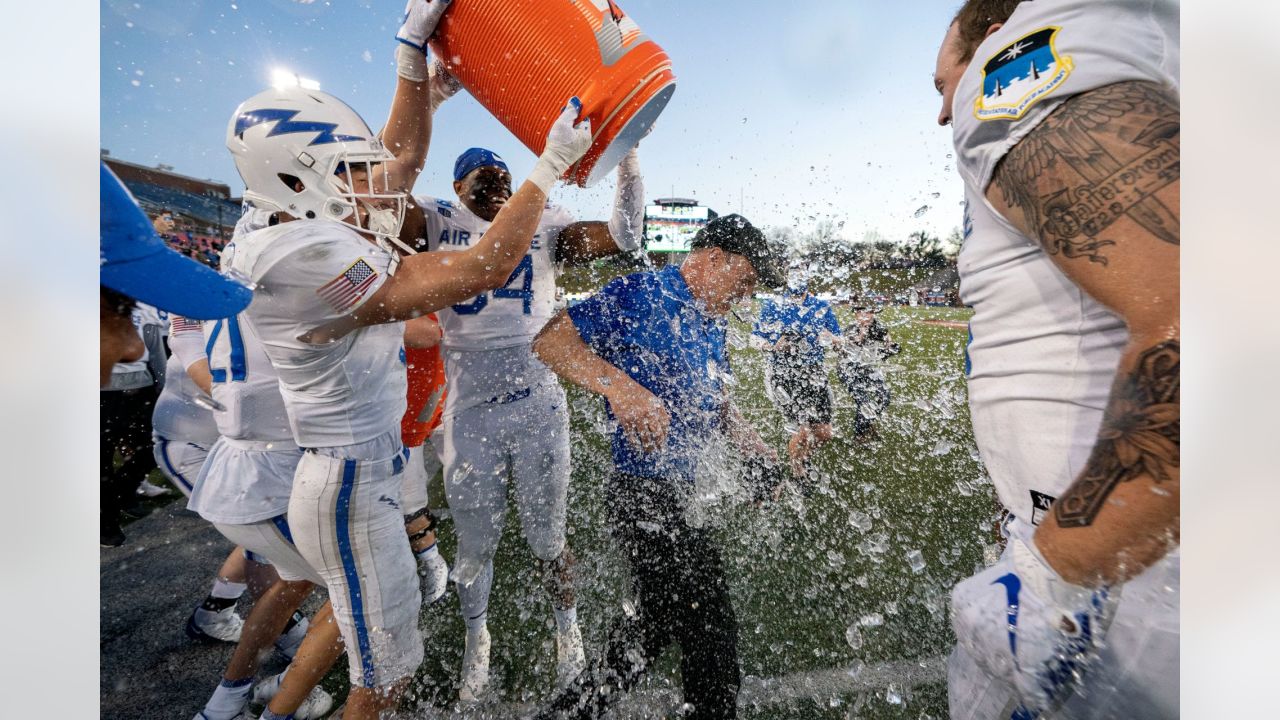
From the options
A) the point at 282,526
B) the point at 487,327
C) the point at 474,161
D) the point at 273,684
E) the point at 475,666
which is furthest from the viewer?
the point at 474,161

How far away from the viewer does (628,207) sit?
2.45 m

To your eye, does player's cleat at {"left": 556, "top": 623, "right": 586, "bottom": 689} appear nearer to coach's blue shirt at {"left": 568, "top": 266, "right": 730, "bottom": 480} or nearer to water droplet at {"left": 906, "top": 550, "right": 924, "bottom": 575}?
coach's blue shirt at {"left": 568, "top": 266, "right": 730, "bottom": 480}

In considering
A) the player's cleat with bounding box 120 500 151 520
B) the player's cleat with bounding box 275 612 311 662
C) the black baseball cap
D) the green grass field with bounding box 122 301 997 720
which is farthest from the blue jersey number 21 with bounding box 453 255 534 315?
the player's cleat with bounding box 120 500 151 520

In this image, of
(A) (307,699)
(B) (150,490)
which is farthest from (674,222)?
(A) (307,699)

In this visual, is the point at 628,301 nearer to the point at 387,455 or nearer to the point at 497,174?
the point at 387,455

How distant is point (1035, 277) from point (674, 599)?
145cm

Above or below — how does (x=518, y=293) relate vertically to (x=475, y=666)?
above

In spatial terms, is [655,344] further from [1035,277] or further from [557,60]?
[1035,277]

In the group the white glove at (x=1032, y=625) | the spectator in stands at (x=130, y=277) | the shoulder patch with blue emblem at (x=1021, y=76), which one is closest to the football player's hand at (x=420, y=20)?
the spectator in stands at (x=130, y=277)

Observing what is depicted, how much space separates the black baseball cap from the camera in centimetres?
204

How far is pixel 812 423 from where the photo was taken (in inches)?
111

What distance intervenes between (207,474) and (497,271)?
54.9 inches

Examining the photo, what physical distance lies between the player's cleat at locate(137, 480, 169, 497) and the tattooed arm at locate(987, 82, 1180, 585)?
18.8ft

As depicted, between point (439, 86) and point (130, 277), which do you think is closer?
point (130, 277)
